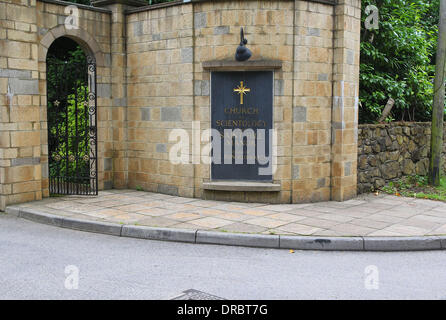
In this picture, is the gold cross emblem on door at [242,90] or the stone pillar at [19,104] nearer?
the stone pillar at [19,104]

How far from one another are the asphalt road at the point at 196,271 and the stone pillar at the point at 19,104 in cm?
207

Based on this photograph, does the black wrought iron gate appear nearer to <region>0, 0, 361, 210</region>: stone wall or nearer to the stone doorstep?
<region>0, 0, 361, 210</region>: stone wall

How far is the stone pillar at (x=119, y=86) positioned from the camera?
10.8 m

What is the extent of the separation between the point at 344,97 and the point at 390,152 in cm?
249

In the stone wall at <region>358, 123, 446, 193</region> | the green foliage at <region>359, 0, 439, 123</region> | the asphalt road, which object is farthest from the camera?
the green foliage at <region>359, 0, 439, 123</region>

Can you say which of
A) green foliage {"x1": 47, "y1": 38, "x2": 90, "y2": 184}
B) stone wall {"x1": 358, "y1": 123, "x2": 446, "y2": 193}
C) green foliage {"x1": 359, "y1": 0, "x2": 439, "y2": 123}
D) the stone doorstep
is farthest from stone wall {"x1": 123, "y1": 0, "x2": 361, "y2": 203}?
green foliage {"x1": 359, "y1": 0, "x2": 439, "y2": 123}

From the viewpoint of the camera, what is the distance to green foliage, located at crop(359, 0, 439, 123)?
12125mm

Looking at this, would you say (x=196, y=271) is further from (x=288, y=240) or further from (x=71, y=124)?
(x=71, y=124)

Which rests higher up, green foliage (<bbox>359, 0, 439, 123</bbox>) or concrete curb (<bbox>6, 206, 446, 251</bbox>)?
green foliage (<bbox>359, 0, 439, 123</bbox>)

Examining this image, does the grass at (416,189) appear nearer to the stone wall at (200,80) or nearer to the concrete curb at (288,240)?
the stone wall at (200,80)

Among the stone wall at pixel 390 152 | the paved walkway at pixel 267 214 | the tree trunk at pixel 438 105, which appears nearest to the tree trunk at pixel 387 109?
the stone wall at pixel 390 152

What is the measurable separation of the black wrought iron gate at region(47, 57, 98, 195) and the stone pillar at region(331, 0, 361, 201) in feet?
16.0

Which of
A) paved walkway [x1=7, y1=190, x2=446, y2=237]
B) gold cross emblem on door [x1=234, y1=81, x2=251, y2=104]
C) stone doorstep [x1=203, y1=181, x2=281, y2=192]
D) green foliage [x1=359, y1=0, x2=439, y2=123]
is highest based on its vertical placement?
green foliage [x1=359, y1=0, x2=439, y2=123]
